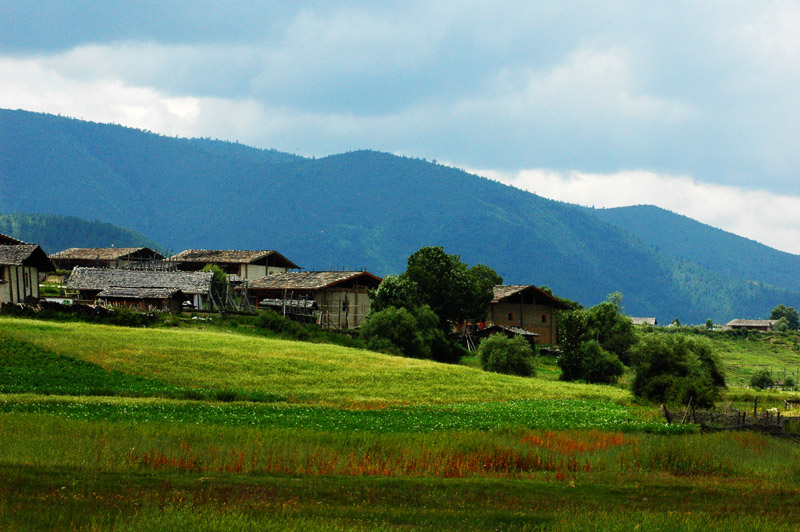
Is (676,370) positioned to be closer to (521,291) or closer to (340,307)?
(340,307)

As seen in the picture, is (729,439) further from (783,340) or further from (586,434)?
(783,340)

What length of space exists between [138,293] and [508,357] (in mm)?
43242

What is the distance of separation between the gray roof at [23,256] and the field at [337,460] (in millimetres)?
27337

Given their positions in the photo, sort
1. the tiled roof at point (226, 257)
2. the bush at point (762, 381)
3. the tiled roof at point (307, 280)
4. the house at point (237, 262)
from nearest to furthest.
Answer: the bush at point (762, 381) < the tiled roof at point (307, 280) < the house at point (237, 262) < the tiled roof at point (226, 257)

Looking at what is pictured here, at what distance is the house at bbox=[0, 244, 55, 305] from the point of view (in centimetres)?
7550

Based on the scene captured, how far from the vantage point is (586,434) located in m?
33.4

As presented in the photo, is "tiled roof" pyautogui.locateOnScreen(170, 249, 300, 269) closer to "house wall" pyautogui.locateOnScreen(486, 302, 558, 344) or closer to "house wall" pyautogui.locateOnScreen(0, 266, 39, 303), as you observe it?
"house wall" pyautogui.locateOnScreen(486, 302, 558, 344)

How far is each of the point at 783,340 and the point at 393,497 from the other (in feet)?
463

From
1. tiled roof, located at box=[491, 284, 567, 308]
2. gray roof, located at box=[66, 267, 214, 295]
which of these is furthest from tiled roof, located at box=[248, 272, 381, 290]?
tiled roof, located at box=[491, 284, 567, 308]

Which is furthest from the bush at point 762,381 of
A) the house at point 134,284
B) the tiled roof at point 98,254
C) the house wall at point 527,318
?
the tiled roof at point 98,254

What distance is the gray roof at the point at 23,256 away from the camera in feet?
247

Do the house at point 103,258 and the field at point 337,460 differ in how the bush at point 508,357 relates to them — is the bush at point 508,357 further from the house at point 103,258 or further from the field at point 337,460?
the house at point 103,258

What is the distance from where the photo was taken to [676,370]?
58750mm

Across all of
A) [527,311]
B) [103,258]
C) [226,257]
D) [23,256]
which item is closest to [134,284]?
[23,256]
